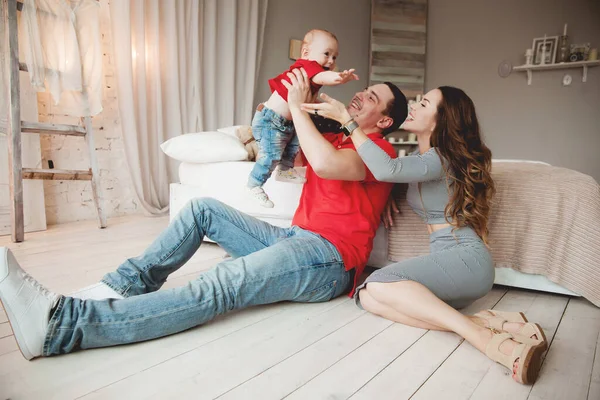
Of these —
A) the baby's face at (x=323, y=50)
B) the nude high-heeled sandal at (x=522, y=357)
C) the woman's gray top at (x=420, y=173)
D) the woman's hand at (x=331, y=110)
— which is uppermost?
the baby's face at (x=323, y=50)

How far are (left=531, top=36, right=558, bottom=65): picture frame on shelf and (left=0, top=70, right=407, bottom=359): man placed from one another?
3641 millimetres

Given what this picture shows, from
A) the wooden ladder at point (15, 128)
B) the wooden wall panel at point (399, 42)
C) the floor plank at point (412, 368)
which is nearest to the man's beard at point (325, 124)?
the floor plank at point (412, 368)

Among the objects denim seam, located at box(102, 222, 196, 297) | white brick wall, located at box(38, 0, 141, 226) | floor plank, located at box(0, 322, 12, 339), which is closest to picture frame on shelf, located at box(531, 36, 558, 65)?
white brick wall, located at box(38, 0, 141, 226)

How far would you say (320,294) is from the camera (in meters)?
1.43

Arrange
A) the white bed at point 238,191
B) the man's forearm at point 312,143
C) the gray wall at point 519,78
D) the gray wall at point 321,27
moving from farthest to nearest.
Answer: the gray wall at point 321,27
the gray wall at point 519,78
the white bed at point 238,191
the man's forearm at point 312,143

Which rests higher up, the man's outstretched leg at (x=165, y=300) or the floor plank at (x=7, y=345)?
the man's outstretched leg at (x=165, y=300)

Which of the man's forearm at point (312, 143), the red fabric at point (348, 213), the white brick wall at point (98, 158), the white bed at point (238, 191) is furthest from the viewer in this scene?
the white brick wall at point (98, 158)

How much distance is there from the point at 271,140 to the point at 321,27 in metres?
→ 3.65

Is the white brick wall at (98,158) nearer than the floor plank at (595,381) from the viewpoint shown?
No

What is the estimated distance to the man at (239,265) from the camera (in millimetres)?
1014

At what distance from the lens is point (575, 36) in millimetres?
4152

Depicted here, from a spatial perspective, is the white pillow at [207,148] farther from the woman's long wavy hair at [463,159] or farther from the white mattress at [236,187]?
the woman's long wavy hair at [463,159]

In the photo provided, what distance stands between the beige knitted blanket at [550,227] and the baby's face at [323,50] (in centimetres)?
66

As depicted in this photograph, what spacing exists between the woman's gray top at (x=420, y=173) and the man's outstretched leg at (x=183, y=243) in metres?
0.49
